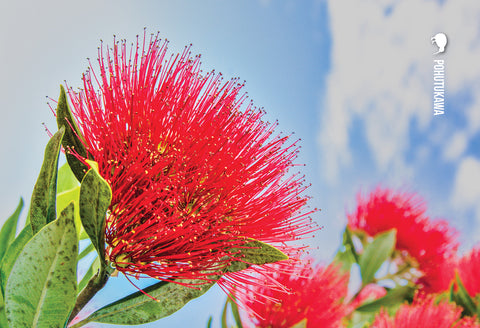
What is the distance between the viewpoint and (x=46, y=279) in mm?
448

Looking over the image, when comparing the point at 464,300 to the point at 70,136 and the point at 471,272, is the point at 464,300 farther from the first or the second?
the point at 70,136

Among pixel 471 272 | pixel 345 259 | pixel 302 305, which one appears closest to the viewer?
pixel 302 305

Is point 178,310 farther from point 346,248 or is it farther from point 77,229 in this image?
point 346,248

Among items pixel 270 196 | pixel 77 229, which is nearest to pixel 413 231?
pixel 270 196

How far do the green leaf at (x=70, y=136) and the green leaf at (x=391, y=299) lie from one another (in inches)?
37.9

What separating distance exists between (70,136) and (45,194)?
0.07 m

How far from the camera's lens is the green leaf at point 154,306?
0.55 meters

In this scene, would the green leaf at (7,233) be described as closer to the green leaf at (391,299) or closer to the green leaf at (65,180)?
the green leaf at (65,180)

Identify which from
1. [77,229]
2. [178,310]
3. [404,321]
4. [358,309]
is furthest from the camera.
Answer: [358,309]

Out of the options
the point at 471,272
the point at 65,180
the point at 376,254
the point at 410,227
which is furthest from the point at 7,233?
the point at 471,272

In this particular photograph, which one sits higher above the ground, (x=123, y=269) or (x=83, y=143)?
(x=83, y=143)

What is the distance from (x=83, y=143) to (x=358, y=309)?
3.20 feet

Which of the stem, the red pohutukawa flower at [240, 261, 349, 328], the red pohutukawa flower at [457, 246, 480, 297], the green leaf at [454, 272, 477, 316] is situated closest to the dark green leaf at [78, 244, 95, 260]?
the stem

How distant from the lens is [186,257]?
0.53 m
